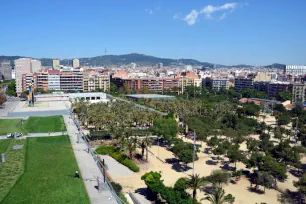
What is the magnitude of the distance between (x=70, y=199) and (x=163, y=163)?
14902 millimetres

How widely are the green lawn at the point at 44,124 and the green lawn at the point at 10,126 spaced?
135cm

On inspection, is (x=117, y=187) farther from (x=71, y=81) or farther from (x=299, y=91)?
(x=71, y=81)

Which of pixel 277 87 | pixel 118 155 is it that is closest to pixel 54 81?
pixel 277 87

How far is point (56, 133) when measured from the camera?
166 feet

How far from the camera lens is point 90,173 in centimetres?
3055

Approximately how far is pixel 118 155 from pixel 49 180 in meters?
10.5

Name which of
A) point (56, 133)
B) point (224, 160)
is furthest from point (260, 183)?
point (56, 133)

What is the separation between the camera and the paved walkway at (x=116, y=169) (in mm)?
32372

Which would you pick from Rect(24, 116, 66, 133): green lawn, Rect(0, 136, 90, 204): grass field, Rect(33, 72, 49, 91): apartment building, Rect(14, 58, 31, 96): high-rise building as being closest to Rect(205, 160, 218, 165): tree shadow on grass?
Rect(0, 136, 90, 204): grass field

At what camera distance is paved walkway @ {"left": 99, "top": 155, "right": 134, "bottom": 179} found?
3237 cm

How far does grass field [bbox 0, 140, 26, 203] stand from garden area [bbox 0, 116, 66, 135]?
480 inches

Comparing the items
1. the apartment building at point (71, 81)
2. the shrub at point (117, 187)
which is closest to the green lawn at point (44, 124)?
the shrub at point (117, 187)

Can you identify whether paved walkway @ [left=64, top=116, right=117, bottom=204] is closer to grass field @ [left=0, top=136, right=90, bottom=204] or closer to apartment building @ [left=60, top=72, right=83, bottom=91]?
grass field @ [left=0, top=136, right=90, bottom=204]

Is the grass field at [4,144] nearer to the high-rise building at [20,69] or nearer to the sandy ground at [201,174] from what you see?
the sandy ground at [201,174]
